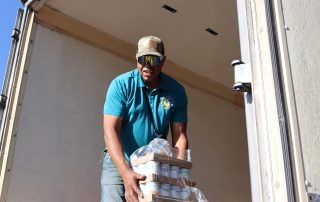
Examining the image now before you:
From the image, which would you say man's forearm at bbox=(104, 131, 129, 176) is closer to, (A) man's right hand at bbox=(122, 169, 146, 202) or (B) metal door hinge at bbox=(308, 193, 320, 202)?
(A) man's right hand at bbox=(122, 169, 146, 202)

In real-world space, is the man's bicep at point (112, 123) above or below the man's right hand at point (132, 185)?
above

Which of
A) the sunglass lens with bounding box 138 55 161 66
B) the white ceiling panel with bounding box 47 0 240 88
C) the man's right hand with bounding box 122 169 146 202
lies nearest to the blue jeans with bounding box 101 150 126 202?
the man's right hand with bounding box 122 169 146 202

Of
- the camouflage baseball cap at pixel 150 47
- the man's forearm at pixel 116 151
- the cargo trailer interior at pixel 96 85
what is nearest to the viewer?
A: the man's forearm at pixel 116 151

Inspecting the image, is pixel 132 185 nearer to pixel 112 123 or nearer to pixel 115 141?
pixel 115 141

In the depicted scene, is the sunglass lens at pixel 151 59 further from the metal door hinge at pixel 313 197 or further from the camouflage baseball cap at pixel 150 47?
the metal door hinge at pixel 313 197

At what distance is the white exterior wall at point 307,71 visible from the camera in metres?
1.32

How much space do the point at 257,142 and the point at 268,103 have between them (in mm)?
131

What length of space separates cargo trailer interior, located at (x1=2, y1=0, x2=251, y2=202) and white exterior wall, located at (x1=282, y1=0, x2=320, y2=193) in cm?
251

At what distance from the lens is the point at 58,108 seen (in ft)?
12.7

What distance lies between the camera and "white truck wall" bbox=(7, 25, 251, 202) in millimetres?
3508

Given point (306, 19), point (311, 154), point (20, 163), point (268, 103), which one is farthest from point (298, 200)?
point (20, 163)

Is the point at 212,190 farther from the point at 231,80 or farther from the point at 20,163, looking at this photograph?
the point at 20,163

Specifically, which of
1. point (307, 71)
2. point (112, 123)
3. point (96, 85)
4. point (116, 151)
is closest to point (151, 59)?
A: point (112, 123)

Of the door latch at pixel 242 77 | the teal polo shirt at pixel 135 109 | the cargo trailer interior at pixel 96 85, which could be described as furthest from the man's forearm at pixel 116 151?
the cargo trailer interior at pixel 96 85
